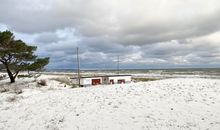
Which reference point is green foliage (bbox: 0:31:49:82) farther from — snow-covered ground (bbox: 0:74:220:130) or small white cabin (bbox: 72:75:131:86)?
snow-covered ground (bbox: 0:74:220:130)

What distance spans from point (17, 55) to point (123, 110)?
22.4m

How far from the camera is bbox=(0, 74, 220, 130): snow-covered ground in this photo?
468 inches

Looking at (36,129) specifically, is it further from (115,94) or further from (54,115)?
(115,94)

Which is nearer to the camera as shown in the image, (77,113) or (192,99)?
(77,113)

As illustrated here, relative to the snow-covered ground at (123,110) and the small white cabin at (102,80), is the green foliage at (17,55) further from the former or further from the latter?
the snow-covered ground at (123,110)

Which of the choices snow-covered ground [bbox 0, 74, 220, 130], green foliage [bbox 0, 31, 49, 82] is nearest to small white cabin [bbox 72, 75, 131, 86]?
green foliage [bbox 0, 31, 49, 82]

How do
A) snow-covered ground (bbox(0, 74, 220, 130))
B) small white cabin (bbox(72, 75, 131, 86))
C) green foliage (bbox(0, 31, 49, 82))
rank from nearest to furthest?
snow-covered ground (bbox(0, 74, 220, 130)) < green foliage (bbox(0, 31, 49, 82)) < small white cabin (bbox(72, 75, 131, 86))

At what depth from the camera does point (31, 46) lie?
108 feet

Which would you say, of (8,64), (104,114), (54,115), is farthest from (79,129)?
(8,64)

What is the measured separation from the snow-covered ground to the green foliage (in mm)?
13098

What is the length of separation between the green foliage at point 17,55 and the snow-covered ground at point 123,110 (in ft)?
43.0

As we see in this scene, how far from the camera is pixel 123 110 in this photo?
13.8m

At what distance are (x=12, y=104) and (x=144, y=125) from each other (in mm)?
11466

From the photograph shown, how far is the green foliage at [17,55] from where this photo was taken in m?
29.8
